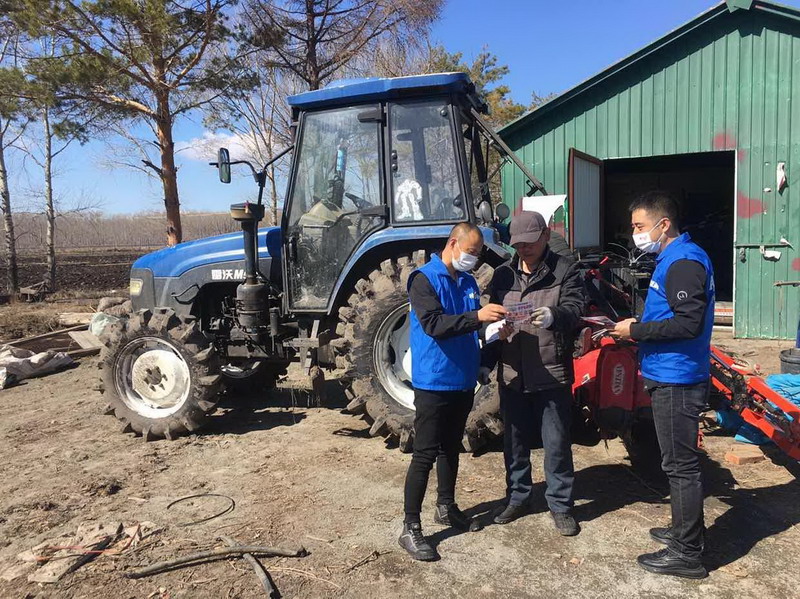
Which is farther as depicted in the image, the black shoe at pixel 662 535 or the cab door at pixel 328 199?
the cab door at pixel 328 199

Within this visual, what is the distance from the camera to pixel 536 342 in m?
3.15

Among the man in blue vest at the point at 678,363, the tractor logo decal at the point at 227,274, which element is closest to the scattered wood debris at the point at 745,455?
the man in blue vest at the point at 678,363

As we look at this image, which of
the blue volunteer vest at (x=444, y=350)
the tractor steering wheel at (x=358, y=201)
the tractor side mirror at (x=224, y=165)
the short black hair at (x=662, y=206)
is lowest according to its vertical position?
the blue volunteer vest at (x=444, y=350)

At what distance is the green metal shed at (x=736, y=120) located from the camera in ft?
27.2

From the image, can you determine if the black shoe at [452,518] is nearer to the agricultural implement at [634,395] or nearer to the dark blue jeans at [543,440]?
the dark blue jeans at [543,440]

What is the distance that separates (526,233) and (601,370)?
1108 mm

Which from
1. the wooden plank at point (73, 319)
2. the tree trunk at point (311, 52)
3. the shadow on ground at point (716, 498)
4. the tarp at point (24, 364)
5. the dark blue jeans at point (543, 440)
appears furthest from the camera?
the tree trunk at point (311, 52)

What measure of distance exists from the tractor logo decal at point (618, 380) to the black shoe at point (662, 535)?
2.72ft

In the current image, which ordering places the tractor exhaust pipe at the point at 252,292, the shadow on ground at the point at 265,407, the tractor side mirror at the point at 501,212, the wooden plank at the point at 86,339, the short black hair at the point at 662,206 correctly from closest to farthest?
the short black hair at the point at 662,206 < the tractor side mirror at the point at 501,212 < the tractor exhaust pipe at the point at 252,292 < the shadow on ground at the point at 265,407 < the wooden plank at the point at 86,339

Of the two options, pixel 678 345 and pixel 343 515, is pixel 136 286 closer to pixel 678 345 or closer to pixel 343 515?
pixel 343 515

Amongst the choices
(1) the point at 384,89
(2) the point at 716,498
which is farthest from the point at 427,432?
(1) the point at 384,89

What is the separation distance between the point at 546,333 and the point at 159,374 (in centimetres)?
341

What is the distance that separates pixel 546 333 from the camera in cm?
315

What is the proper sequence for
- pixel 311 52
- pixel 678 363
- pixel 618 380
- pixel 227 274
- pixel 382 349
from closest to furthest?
pixel 678 363 < pixel 618 380 < pixel 382 349 < pixel 227 274 < pixel 311 52
